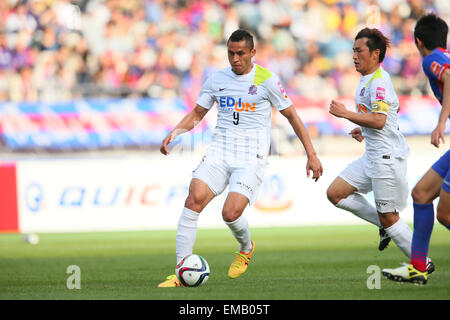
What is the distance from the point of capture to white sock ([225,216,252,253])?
27.1 ft

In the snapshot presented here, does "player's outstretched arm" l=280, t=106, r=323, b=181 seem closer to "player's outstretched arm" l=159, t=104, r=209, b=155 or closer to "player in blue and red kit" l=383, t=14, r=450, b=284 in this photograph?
"player's outstretched arm" l=159, t=104, r=209, b=155

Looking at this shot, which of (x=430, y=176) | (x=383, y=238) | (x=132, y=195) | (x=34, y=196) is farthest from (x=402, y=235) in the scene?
(x=34, y=196)

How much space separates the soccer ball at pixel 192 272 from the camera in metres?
7.67

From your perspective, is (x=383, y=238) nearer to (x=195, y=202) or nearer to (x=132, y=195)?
(x=195, y=202)

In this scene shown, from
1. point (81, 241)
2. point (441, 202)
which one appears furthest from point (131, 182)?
point (441, 202)

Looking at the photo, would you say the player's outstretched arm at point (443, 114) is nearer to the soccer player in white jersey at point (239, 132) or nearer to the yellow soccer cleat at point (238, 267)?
the soccer player in white jersey at point (239, 132)

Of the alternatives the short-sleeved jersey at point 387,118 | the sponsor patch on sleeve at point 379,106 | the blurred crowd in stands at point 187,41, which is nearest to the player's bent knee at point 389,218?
the short-sleeved jersey at point 387,118

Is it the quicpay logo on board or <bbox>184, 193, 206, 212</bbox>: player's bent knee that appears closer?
<bbox>184, 193, 206, 212</bbox>: player's bent knee

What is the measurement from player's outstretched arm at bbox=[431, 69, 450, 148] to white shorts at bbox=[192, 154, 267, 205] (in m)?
2.15

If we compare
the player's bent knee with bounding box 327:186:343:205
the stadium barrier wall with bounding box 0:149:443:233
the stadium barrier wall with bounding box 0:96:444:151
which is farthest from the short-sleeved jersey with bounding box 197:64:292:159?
the stadium barrier wall with bounding box 0:96:444:151

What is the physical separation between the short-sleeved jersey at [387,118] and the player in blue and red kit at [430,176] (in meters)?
0.87

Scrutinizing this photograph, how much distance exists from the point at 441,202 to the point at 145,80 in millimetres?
12754

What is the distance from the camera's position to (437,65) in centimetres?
712
